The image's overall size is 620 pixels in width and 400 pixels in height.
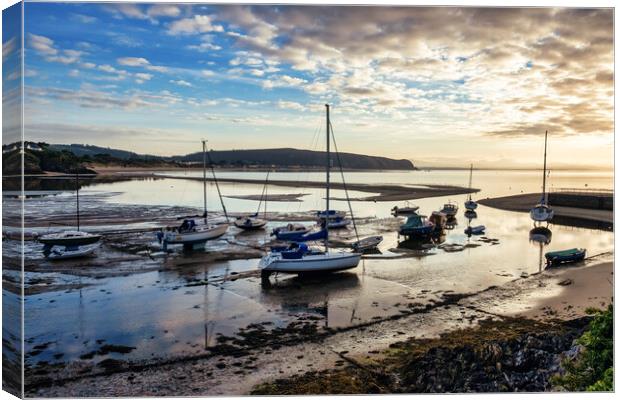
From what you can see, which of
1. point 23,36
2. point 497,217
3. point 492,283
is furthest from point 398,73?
point 497,217

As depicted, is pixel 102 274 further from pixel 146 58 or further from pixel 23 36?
pixel 23 36

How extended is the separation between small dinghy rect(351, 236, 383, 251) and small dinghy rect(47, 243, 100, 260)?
10821 millimetres

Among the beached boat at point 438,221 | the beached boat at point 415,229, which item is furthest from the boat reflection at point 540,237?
the beached boat at point 415,229

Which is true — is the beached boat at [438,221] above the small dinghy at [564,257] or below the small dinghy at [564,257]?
above

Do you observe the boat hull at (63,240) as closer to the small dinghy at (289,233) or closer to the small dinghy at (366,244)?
the small dinghy at (289,233)

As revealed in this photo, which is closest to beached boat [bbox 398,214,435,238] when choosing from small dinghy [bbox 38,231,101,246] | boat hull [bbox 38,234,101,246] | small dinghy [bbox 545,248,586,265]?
small dinghy [bbox 545,248,586,265]

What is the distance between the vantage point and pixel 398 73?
10.2 meters

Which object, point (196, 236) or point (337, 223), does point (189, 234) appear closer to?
point (196, 236)

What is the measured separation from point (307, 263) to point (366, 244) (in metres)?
6.60

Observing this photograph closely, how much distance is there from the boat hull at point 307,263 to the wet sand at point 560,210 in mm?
22422

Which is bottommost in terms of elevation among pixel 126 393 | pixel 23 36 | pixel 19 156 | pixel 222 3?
pixel 126 393

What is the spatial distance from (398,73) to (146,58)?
17.4ft

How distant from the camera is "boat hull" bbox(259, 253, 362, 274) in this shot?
1448 centimetres

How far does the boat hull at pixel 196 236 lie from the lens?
20.0 m
